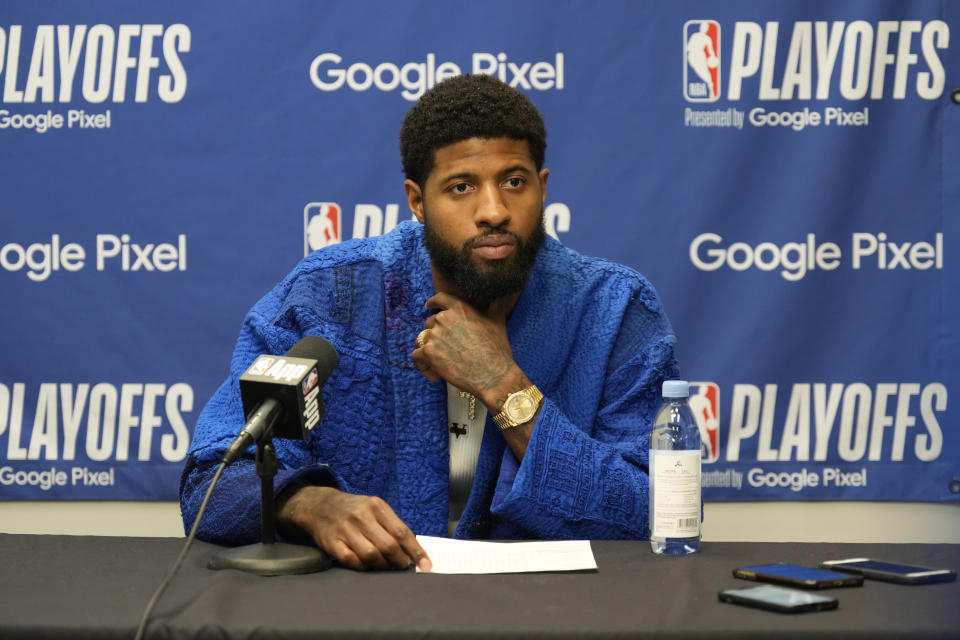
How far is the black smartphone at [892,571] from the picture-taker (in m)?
1.14

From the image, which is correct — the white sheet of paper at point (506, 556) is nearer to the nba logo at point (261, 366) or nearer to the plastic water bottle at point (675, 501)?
the plastic water bottle at point (675, 501)

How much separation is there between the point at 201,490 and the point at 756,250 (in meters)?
1.69

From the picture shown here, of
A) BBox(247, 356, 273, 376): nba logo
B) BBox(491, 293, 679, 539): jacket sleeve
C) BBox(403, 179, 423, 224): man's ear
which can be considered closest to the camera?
BBox(247, 356, 273, 376): nba logo

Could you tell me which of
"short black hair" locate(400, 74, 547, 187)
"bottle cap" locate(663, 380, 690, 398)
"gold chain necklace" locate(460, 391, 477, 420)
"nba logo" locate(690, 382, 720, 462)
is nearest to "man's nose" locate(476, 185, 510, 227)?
"short black hair" locate(400, 74, 547, 187)

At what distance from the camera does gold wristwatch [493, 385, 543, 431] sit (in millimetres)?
1631

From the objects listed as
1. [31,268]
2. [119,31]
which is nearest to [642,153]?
[119,31]

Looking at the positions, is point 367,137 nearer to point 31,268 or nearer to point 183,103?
point 183,103

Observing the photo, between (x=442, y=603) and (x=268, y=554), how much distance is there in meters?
0.28

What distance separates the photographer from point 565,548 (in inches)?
52.7

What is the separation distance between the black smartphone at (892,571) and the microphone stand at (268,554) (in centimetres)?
64

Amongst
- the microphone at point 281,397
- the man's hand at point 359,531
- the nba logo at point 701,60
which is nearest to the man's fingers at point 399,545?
the man's hand at point 359,531

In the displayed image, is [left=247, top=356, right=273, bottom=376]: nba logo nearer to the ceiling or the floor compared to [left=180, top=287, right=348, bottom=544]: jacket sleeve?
nearer to the ceiling

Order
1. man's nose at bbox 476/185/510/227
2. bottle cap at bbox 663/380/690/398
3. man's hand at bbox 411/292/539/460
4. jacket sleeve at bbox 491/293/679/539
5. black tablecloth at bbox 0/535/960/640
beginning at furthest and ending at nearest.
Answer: man's nose at bbox 476/185/510/227, man's hand at bbox 411/292/539/460, jacket sleeve at bbox 491/293/679/539, bottle cap at bbox 663/380/690/398, black tablecloth at bbox 0/535/960/640

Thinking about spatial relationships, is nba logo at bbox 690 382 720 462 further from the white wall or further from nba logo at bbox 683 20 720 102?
nba logo at bbox 683 20 720 102
